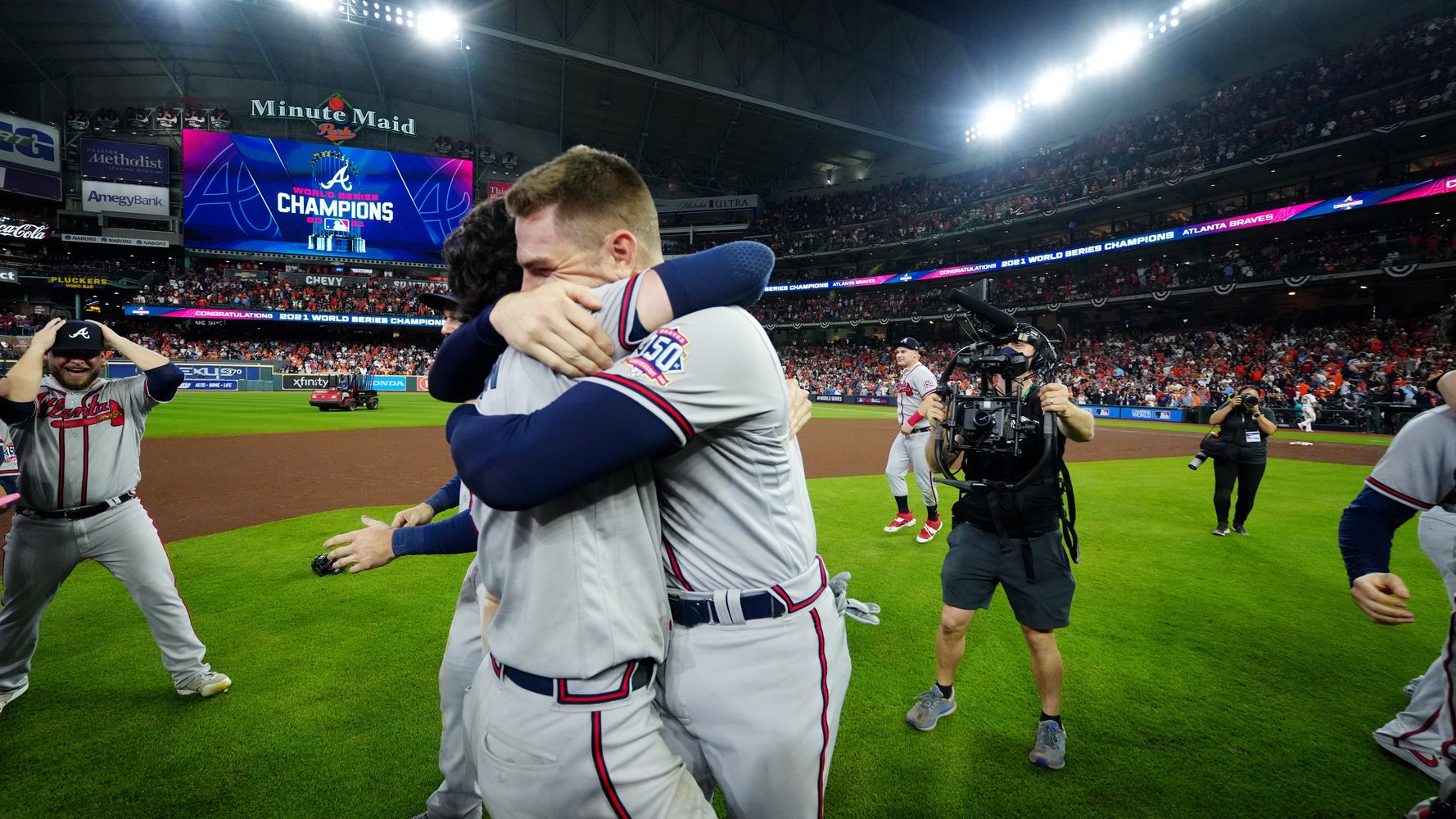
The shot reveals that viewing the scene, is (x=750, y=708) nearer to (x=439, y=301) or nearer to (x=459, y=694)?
(x=459, y=694)

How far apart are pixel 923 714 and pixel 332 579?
17.2 feet

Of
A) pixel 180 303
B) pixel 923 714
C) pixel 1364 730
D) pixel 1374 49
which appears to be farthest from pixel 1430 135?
pixel 180 303

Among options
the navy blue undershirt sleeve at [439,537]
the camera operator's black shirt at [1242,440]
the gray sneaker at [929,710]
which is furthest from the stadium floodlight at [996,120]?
the navy blue undershirt sleeve at [439,537]

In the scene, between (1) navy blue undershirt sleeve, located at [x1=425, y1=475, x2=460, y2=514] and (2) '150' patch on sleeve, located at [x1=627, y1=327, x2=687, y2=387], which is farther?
(1) navy blue undershirt sleeve, located at [x1=425, y1=475, x2=460, y2=514]

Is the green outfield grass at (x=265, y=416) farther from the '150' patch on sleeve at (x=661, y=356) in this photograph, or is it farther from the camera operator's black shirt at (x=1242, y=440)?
the '150' patch on sleeve at (x=661, y=356)

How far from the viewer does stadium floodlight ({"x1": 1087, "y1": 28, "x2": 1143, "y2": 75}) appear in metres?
30.8

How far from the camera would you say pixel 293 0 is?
98.2ft

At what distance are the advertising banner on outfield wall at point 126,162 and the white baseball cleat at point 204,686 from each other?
55379mm

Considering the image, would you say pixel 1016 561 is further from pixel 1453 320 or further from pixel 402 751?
pixel 402 751

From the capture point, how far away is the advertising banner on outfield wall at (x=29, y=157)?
1491 inches

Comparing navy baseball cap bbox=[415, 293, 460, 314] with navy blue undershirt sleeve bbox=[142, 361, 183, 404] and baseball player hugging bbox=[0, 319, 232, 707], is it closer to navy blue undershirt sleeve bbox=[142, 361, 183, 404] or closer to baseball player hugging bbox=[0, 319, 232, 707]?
baseball player hugging bbox=[0, 319, 232, 707]

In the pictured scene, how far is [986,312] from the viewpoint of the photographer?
3.07 meters

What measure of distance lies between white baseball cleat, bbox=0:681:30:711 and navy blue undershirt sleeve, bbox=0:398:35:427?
1.53m

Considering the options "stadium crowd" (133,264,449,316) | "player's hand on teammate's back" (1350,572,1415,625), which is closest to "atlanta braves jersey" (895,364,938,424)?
"player's hand on teammate's back" (1350,572,1415,625)
